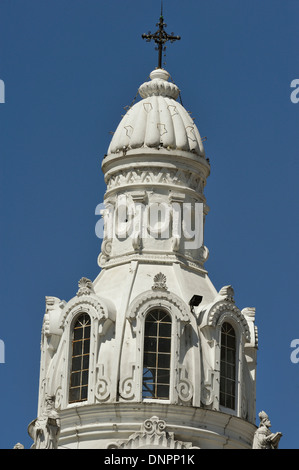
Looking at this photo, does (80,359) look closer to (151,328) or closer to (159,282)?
(151,328)

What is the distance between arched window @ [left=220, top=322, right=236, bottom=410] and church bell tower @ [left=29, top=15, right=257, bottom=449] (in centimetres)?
4

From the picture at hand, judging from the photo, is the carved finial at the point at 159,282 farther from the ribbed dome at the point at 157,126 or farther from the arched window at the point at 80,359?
the ribbed dome at the point at 157,126

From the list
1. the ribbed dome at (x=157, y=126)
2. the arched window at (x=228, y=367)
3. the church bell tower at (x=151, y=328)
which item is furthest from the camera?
the ribbed dome at (x=157, y=126)

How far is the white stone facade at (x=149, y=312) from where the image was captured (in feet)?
373

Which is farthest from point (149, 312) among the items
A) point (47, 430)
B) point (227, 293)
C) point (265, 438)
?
point (265, 438)

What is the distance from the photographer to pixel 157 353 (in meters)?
115

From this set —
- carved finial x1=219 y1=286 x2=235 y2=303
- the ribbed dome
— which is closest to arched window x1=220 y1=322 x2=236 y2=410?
carved finial x1=219 y1=286 x2=235 y2=303

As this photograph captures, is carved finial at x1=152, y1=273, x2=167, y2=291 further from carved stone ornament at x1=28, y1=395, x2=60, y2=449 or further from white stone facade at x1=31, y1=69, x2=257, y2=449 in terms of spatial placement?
carved stone ornament at x1=28, y1=395, x2=60, y2=449

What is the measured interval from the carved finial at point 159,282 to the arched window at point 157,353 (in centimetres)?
102

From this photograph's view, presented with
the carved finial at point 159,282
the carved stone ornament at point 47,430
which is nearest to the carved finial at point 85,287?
the carved finial at point 159,282

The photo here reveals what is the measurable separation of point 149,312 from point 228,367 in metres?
4.57

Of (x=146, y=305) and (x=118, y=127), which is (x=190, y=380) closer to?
(x=146, y=305)
